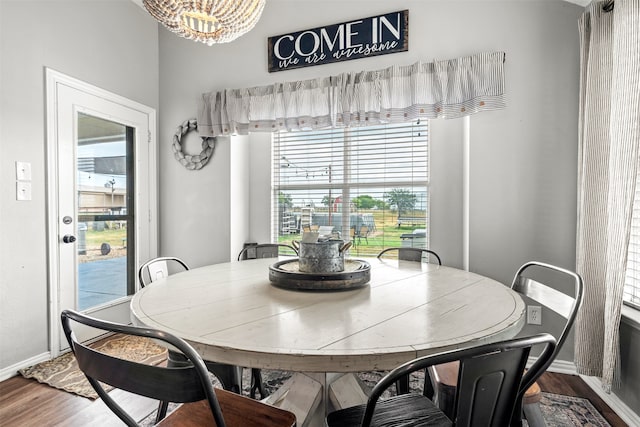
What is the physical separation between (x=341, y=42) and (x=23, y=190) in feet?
8.23

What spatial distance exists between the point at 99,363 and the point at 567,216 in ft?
8.52

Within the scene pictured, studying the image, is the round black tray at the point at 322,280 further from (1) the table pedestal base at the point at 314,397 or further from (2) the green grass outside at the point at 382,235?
(2) the green grass outside at the point at 382,235

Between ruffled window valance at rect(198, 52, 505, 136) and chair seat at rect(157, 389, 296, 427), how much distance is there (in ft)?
7.02

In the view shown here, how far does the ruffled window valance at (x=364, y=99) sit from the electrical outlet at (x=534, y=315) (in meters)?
1.37

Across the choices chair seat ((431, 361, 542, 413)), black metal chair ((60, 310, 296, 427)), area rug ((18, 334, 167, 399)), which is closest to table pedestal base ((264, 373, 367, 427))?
chair seat ((431, 361, 542, 413))

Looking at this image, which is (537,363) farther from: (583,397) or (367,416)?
(583,397)

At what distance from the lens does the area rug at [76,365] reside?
208 centimetres

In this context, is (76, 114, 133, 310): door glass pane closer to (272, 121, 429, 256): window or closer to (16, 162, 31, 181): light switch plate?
(16, 162, 31, 181): light switch plate

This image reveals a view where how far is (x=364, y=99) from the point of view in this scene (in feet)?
8.71

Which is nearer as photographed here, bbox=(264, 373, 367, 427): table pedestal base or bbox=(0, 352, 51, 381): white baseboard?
bbox=(264, 373, 367, 427): table pedestal base

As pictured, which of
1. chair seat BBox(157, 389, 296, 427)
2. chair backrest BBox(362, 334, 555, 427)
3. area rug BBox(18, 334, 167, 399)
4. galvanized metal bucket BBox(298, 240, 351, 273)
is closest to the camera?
chair backrest BBox(362, 334, 555, 427)

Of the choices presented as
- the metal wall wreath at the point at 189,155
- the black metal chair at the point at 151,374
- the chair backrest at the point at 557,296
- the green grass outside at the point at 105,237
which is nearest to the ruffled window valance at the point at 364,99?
the metal wall wreath at the point at 189,155

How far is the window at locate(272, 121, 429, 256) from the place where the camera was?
9.45 ft

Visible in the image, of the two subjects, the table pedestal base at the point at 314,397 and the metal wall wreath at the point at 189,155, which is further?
the metal wall wreath at the point at 189,155
